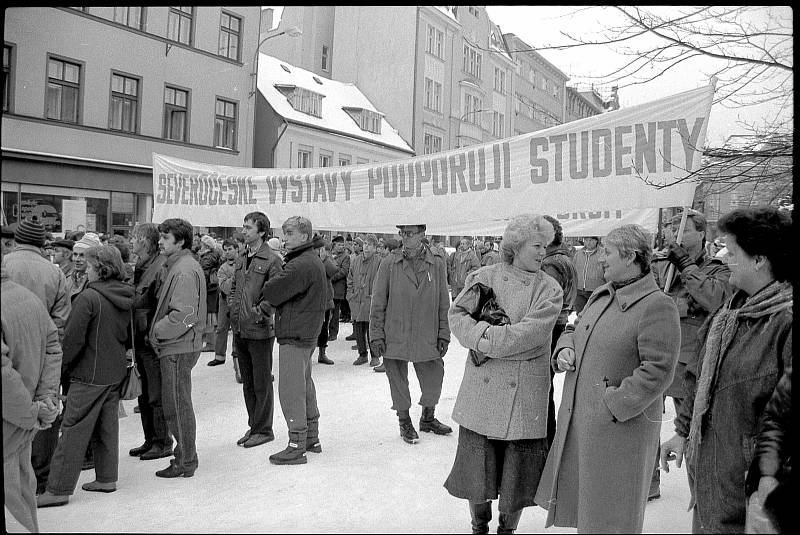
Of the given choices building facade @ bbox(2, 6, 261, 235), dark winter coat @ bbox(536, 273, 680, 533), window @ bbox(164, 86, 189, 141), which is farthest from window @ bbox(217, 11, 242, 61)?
dark winter coat @ bbox(536, 273, 680, 533)

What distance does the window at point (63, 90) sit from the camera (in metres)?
14.8

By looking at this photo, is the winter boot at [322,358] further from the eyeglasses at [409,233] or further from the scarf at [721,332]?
the scarf at [721,332]

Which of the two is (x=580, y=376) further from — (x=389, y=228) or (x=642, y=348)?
(x=389, y=228)

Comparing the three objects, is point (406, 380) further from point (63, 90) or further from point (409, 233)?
point (63, 90)

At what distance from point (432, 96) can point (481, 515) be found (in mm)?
33915

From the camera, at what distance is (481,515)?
153 inches

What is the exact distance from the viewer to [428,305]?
631cm

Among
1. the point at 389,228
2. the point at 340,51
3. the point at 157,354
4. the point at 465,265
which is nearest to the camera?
the point at 157,354

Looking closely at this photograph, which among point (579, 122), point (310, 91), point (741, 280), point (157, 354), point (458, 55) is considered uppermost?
point (458, 55)

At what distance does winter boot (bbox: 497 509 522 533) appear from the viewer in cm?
382

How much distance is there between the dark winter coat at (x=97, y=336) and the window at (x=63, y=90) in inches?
462

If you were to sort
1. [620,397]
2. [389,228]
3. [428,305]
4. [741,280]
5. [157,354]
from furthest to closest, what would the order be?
1. [389,228]
2. [428,305]
3. [157,354]
4. [620,397]
5. [741,280]

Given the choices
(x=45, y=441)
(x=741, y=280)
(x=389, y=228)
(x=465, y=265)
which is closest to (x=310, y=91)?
(x=465, y=265)

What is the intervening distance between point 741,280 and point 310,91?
30528 millimetres
